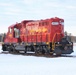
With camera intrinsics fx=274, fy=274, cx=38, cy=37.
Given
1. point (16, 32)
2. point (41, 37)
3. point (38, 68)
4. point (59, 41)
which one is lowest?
point (38, 68)

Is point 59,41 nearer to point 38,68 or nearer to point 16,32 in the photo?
point 16,32

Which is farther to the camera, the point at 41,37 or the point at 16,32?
the point at 16,32

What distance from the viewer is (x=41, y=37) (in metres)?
25.2

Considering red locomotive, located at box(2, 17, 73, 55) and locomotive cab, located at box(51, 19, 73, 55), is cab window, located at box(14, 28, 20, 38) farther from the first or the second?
locomotive cab, located at box(51, 19, 73, 55)

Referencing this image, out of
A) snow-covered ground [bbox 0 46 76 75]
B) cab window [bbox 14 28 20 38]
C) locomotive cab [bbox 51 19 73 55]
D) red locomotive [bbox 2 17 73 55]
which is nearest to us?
snow-covered ground [bbox 0 46 76 75]

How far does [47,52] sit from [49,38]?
1.27 meters

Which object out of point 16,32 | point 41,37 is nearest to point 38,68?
point 41,37

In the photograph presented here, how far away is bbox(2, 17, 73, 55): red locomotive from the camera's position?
23583 mm

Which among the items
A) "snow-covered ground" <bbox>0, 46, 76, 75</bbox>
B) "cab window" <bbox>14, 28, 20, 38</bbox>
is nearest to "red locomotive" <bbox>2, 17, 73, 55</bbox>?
"cab window" <bbox>14, 28, 20, 38</bbox>

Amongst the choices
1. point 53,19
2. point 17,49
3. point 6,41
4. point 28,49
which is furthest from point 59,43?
point 6,41

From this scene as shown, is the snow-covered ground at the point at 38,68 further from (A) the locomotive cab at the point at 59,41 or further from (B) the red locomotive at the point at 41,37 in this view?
(B) the red locomotive at the point at 41,37

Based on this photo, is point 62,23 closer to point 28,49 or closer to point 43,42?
point 43,42

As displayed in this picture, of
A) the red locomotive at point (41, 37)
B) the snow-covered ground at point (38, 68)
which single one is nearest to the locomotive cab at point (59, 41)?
the red locomotive at point (41, 37)

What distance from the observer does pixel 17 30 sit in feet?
94.4
